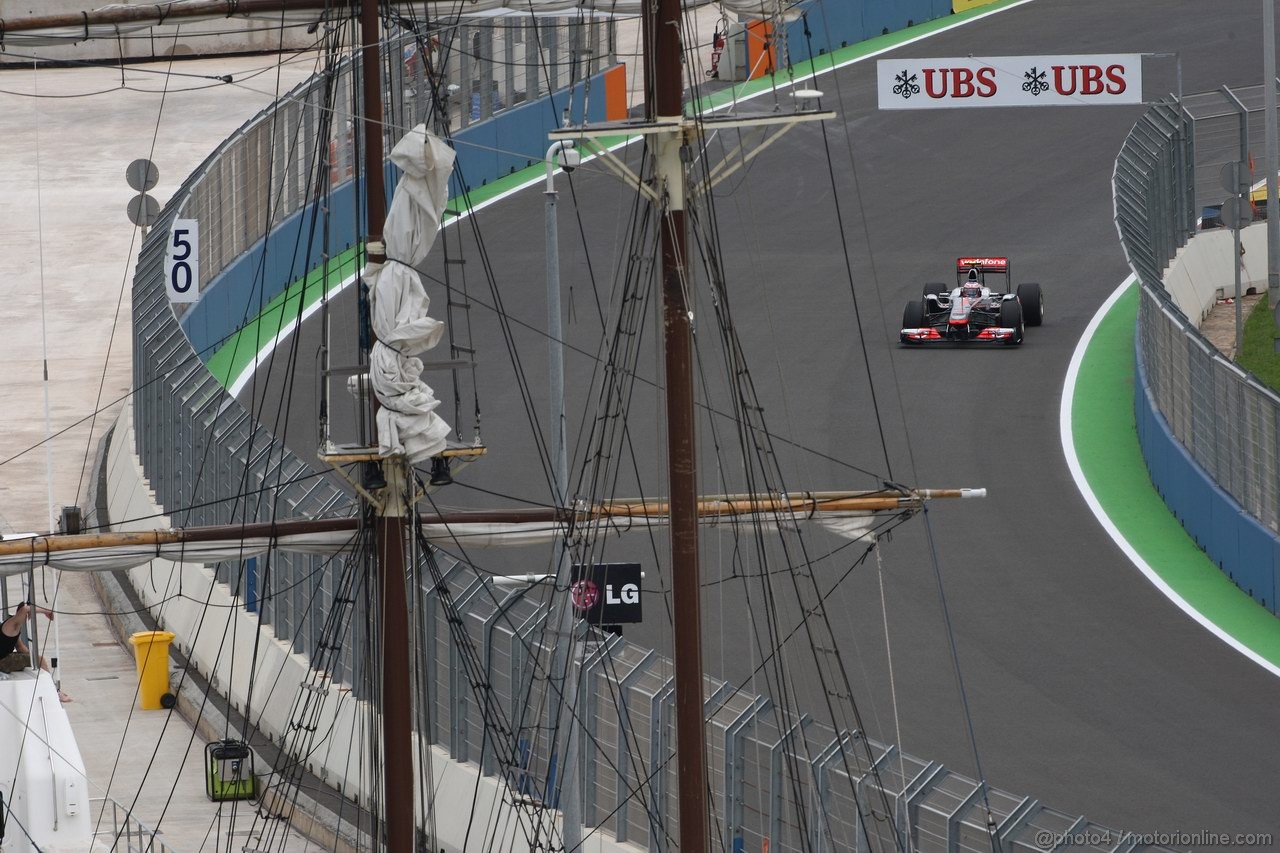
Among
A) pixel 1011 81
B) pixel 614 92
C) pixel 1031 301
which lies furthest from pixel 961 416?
pixel 614 92

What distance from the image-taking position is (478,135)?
51094mm

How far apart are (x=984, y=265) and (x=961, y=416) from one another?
5.69 metres

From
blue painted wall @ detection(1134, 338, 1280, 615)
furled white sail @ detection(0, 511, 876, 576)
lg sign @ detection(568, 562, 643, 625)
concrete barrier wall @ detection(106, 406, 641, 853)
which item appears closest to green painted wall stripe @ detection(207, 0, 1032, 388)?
concrete barrier wall @ detection(106, 406, 641, 853)

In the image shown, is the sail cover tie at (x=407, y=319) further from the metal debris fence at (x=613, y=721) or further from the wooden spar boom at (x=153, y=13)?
the wooden spar boom at (x=153, y=13)

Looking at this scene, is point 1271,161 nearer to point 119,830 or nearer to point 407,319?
point 119,830

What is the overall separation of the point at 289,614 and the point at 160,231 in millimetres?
13901

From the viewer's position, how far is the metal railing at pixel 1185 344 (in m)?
31.1

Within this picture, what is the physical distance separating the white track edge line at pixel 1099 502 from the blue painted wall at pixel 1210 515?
93 centimetres

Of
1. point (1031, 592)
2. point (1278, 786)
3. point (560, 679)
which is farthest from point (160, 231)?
point (1278, 786)

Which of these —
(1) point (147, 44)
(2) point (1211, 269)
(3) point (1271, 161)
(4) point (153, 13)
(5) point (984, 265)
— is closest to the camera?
(4) point (153, 13)

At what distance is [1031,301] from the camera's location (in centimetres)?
4338

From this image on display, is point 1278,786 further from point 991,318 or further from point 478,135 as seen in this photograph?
point 478,135

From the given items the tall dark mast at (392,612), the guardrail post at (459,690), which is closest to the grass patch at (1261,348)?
the guardrail post at (459,690)

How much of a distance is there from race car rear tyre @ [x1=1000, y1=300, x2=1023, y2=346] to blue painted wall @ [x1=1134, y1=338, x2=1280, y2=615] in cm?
510
